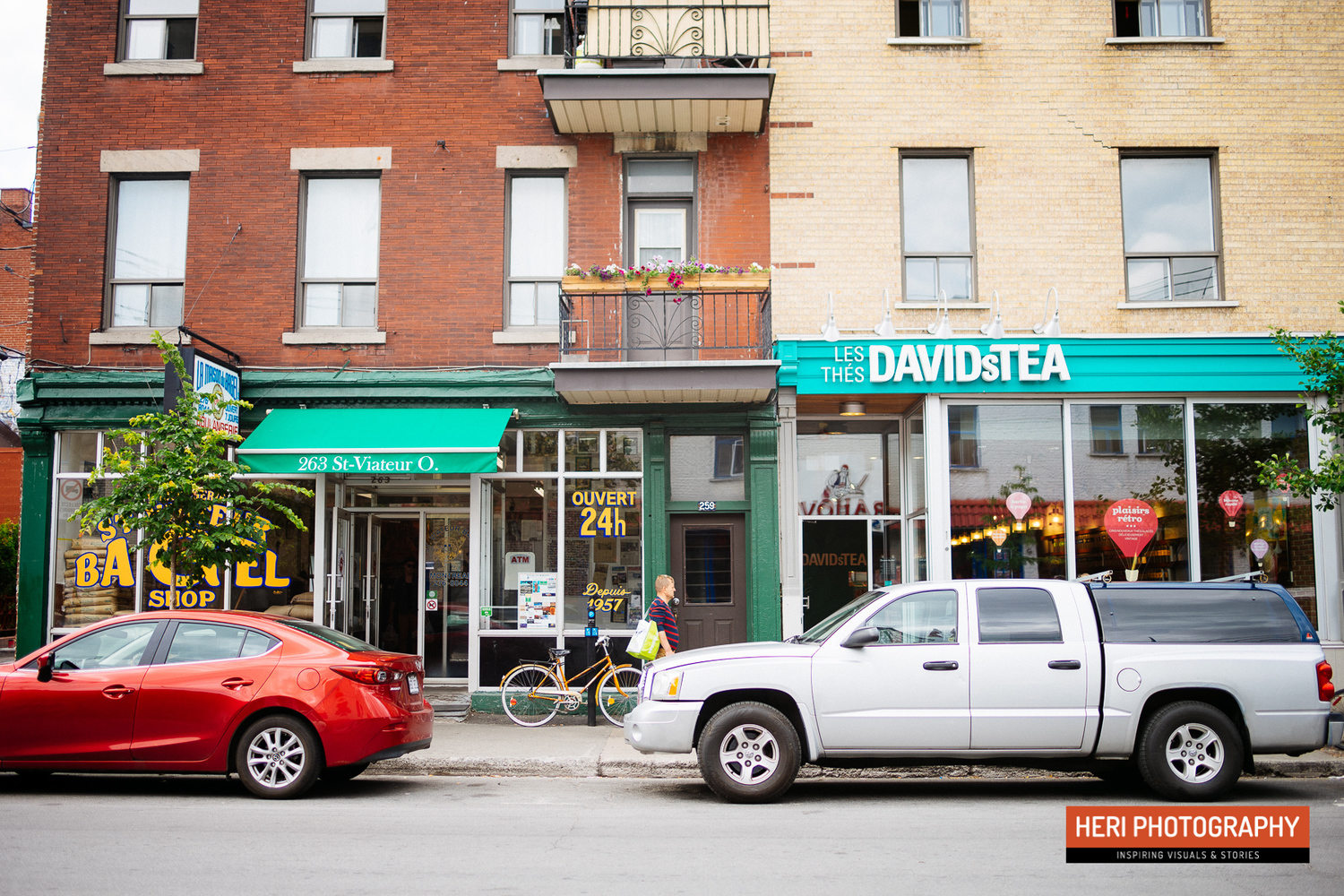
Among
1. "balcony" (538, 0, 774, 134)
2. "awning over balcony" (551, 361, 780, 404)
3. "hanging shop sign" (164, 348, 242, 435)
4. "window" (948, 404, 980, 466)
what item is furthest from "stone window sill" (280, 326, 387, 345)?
"window" (948, 404, 980, 466)

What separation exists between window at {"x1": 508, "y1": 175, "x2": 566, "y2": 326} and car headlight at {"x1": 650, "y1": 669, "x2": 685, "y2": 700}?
20.0 feet

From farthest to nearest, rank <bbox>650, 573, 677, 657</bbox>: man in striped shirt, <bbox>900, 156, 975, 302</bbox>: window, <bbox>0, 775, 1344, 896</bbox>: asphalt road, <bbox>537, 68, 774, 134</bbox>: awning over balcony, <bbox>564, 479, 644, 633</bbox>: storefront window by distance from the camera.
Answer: <bbox>900, 156, 975, 302</bbox>: window < <bbox>564, 479, 644, 633</bbox>: storefront window < <bbox>537, 68, 774, 134</bbox>: awning over balcony < <bbox>650, 573, 677, 657</bbox>: man in striped shirt < <bbox>0, 775, 1344, 896</bbox>: asphalt road

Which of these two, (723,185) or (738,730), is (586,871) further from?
(723,185)

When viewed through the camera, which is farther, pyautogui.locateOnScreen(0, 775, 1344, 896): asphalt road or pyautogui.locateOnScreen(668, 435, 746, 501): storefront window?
pyautogui.locateOnScreen(668, 435, 746, 501): storefront window

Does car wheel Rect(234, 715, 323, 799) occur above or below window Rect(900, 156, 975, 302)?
below

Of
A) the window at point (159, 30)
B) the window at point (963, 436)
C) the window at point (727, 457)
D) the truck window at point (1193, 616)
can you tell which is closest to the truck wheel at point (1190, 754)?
the truck window at point (1193, 616)

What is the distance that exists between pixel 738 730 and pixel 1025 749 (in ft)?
7.13

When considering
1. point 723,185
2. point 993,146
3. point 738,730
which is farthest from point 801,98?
point 738,730

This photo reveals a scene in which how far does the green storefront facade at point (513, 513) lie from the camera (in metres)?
12.7

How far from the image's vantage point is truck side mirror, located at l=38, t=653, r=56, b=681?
8.13 meters

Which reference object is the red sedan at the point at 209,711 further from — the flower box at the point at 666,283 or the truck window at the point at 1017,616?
the flower box at the point at 666,283

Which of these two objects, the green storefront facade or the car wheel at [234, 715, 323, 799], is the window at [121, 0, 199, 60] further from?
the car wheel at [234, 715, 323, 799]

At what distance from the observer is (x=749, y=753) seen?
8.01 metres

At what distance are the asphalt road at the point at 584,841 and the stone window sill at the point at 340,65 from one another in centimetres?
A: 879
